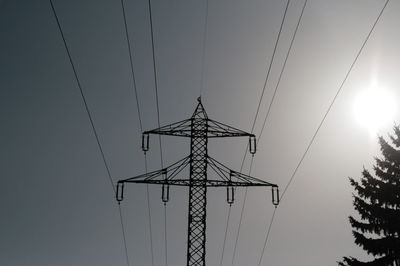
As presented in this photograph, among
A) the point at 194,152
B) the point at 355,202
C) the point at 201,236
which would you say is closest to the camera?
the point at 201,236

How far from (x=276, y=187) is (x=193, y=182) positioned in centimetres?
371

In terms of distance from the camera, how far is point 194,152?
50.8 feet

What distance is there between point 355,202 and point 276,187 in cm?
369

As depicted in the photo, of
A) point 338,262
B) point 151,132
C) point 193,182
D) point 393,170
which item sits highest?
point 151,132

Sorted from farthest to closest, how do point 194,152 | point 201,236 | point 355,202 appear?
point 355,202 → point 194,152 → point 201,236

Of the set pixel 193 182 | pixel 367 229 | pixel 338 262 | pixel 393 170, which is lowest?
pixel 338 262

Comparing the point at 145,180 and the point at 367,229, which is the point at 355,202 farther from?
the point at 145,180

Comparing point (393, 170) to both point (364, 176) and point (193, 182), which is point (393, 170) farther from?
point (193, 182)

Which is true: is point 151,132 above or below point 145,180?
above

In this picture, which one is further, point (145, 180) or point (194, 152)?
point (194, 152)

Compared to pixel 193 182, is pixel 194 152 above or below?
above

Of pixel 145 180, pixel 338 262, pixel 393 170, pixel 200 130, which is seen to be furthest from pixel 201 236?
pixel 393 170

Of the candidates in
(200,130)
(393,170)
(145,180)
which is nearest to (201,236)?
(145,180)

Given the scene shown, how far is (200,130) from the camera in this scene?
15898mm
